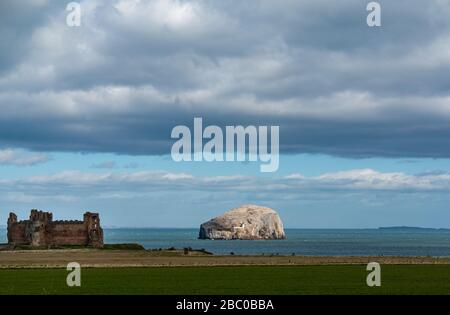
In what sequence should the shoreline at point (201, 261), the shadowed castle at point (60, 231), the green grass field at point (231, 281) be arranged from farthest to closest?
the shadowed castle at point (60, 231) → the shoreline at point (201, 261) → the green grass field at point (231, 281)

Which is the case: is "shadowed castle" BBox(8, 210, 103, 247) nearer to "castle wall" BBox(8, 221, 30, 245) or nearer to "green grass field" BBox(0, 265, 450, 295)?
"castle wall" BBox(8, 221, 30, 245)

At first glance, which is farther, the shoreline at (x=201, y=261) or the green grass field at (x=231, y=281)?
the shoreline at (x=201, y=261)

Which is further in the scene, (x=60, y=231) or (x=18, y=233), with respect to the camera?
(x=18, y=233)

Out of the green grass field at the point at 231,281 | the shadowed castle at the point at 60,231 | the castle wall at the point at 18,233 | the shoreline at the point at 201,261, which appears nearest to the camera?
the green grass field at the point at 231,281

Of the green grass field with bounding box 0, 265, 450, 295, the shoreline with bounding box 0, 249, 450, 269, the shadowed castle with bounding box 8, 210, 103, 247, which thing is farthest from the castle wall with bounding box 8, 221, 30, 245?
the green grass field with bounding box 0, 265, 450, 295

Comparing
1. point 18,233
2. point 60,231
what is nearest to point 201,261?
point 60,231

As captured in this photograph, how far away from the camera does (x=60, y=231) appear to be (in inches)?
7126

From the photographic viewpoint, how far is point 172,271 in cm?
8900

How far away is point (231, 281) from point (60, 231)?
116 m

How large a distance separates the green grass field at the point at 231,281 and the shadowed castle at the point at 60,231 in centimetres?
8785

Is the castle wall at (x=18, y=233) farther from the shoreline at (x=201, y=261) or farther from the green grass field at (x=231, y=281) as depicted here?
the green grass field at (x=231, y=281)

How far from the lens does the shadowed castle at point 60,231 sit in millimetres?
177750

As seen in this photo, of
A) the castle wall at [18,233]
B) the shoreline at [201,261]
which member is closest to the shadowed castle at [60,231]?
the castle wall at [18,233]

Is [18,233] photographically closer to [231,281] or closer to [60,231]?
[60,231]
